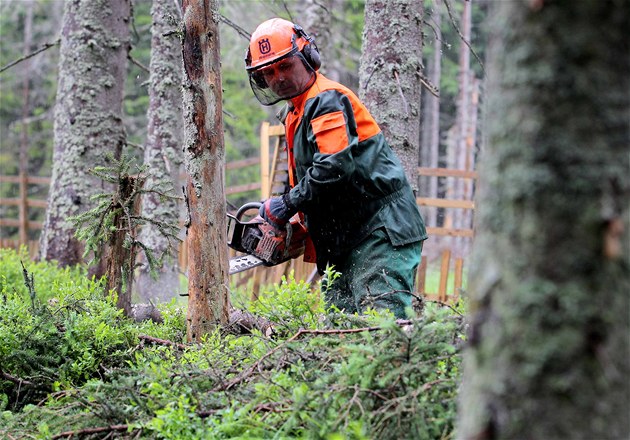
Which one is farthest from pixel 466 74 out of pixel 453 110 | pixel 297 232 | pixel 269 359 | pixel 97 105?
pixel 269 359

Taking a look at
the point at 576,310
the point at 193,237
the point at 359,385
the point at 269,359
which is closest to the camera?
the point at 576,310

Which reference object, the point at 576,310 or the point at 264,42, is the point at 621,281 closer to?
the point at 576,310

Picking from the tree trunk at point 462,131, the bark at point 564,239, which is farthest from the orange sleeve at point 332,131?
the tree trunk at point 462,131

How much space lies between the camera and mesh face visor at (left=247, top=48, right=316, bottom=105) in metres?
4.73

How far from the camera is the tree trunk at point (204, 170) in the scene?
14.6ft

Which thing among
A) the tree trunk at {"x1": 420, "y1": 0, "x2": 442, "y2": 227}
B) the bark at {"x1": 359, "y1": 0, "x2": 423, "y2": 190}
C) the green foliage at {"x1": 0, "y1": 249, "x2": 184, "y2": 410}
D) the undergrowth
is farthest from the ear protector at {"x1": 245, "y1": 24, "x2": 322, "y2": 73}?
the tree trunk at {"x1": 420, "y1": 0, "x2": 442, "y2": 227}

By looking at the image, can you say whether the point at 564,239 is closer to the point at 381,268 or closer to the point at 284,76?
the point at 381,268

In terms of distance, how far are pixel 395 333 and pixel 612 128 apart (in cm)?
139

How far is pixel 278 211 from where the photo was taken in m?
4.84

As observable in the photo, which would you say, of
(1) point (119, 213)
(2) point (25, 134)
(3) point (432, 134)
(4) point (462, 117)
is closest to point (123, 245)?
(1) point (119, 213)

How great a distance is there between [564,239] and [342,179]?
10.1 ft

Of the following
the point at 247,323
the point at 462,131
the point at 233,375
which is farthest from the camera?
the point at 462,131

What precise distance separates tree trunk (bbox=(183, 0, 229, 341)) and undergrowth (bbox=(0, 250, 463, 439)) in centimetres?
24

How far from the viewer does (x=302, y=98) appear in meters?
4.84
